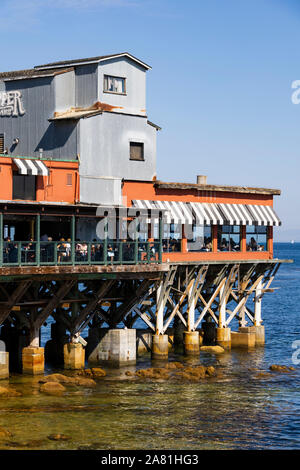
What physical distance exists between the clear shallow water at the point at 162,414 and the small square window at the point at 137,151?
11209mm

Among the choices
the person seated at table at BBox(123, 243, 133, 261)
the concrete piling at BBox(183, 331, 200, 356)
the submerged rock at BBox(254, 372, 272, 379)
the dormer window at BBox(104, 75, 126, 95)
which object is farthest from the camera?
the concrete piling at BBox(183, 331, 200, 356)

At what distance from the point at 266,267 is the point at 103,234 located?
48.9 feet

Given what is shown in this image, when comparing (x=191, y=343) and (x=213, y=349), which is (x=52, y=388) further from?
(x=213, y=349)

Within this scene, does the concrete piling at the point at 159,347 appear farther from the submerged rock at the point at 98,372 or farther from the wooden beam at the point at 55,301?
the wooden beam at the point at 55,301

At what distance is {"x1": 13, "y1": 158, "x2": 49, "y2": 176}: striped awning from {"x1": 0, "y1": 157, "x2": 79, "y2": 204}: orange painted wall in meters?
0.37

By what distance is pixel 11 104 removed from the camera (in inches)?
1896

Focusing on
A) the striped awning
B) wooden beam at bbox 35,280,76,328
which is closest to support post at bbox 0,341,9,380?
wooden beam at bbox 35,280,76,328

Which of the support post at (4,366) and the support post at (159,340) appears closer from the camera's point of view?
the support post at (4,366)

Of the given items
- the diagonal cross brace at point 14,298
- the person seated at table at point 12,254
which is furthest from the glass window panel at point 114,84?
the diagonal cross brace at point 14,298

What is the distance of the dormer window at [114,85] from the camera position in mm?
46969

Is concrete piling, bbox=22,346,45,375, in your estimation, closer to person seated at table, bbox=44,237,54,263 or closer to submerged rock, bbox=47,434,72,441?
person seated at table, bbox=44,237,54,263

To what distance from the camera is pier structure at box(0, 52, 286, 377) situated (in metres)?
41.7

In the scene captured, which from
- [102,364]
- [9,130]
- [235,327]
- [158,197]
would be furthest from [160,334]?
[235,327]

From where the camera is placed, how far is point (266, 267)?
56031 millimetres
